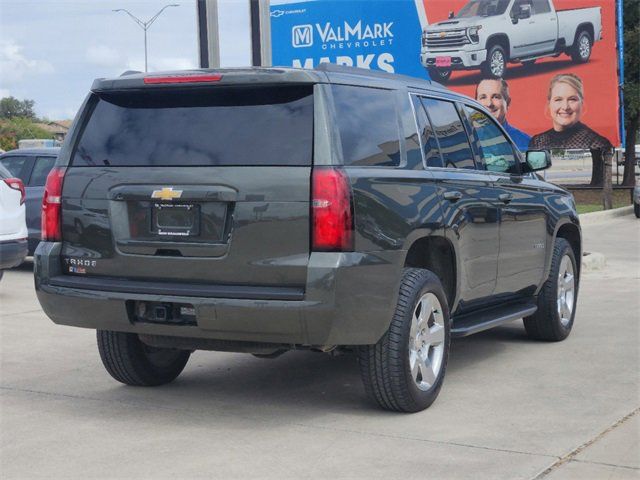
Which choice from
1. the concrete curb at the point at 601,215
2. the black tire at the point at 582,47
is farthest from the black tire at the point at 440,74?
the concrete curb at the point at 601,215

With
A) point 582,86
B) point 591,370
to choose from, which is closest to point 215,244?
point 591,370

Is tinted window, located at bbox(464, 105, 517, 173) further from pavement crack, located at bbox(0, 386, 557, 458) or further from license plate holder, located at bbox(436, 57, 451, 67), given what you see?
license plate holder, located at bbox(436, 57, 451, 67)

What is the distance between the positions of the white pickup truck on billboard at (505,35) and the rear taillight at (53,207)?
28071 mm

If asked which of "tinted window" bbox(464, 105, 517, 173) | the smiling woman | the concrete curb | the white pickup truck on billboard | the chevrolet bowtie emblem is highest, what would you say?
the white pickup truck on billboard

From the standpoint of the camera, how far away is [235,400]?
21.4ft

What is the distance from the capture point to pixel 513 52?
33000 millimetres

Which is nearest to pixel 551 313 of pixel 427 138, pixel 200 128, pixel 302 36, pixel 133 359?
pixel 427 138

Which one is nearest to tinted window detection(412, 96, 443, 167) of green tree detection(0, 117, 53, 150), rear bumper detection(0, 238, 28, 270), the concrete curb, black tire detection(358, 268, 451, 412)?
black tire detection(358, 268, 451, 412)

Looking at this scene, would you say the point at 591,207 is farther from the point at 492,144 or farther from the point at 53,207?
the point at 53,207

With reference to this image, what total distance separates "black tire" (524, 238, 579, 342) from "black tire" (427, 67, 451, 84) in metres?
25.9

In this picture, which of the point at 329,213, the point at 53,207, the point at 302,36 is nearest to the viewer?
the point at 329,213

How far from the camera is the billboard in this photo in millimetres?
32000

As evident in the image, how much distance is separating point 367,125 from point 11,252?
610 centimetres

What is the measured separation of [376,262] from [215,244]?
872 millimetres
